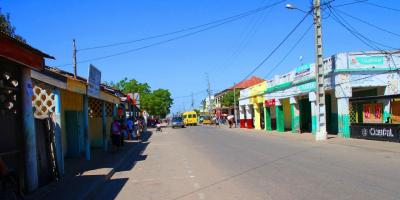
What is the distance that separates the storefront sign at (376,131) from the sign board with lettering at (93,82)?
14.0 m

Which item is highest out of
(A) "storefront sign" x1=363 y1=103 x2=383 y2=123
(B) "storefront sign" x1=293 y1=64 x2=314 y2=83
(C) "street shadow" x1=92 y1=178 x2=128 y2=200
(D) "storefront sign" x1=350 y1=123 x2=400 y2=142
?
(B) "storefront sign" x1=293 y1=64 x2=314 y2=83

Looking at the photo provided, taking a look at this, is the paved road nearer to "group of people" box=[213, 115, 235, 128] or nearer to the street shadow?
the street shadow

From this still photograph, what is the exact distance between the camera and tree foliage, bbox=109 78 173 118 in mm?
114500

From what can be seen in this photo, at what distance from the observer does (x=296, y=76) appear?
37188 millimetres

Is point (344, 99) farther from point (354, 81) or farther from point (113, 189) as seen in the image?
point (113, 189)

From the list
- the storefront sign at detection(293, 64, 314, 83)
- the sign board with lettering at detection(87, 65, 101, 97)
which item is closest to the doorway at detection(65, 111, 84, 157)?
the sign board with lettering at detection(87, 65, 101, 97)

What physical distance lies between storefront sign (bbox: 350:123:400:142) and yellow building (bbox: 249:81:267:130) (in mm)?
23328

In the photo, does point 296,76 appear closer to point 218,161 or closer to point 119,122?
point 119,122

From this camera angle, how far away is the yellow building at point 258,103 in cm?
5131

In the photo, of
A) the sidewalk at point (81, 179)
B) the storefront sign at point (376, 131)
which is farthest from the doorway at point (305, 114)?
the sidewalk at point (81, 179)

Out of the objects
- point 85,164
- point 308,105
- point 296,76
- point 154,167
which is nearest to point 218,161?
point 154,167

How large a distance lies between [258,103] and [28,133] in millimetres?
44171

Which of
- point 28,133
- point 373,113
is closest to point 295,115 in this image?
point 373,113

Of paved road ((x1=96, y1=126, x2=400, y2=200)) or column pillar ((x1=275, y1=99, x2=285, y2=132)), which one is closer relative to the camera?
paved road ((x1=96, y1=126, x2=400, y2=200))
